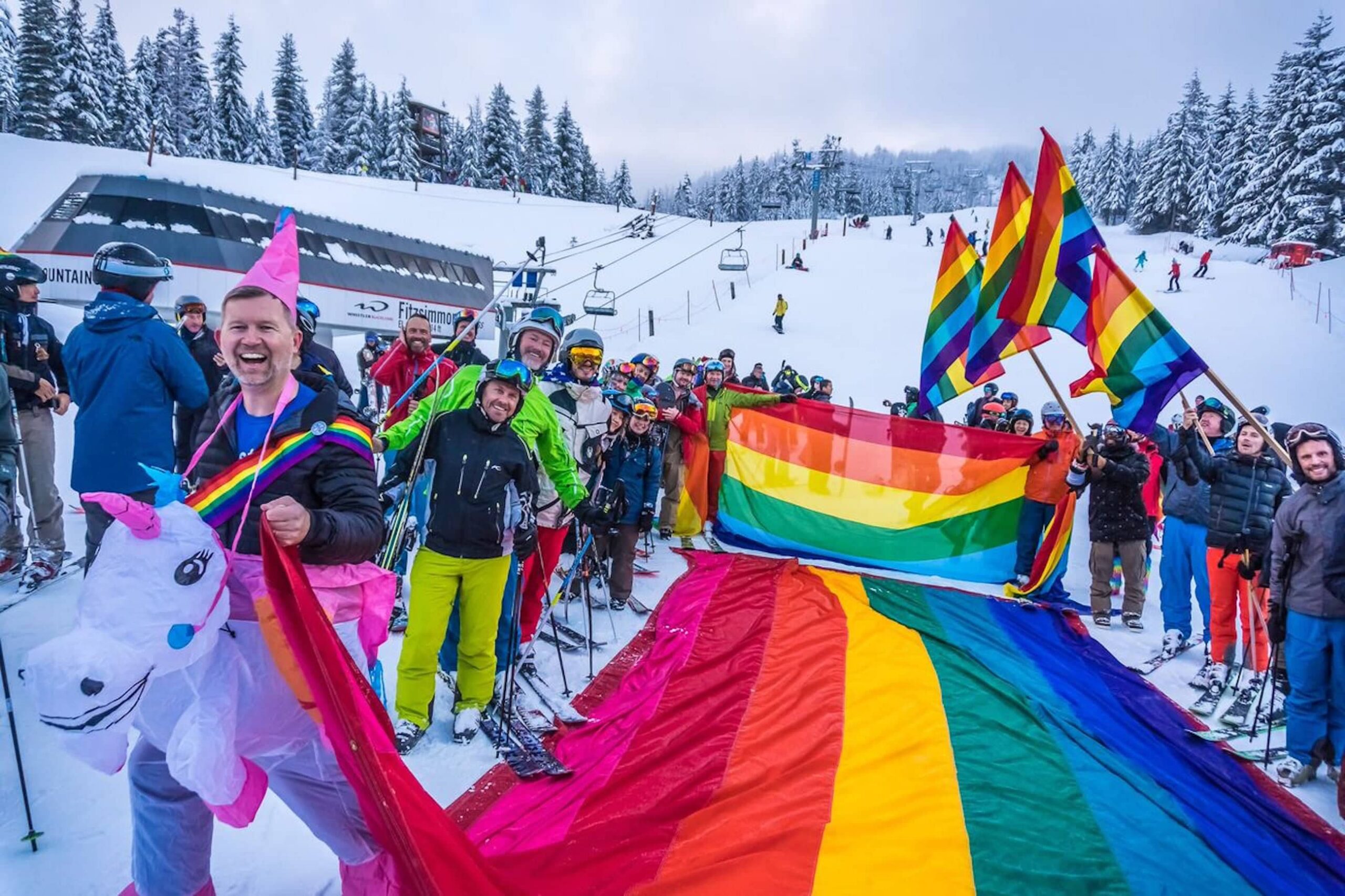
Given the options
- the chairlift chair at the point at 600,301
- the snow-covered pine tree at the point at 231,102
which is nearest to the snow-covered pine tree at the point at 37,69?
the snow-covered pine tree at the point at 231,102

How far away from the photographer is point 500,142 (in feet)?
172

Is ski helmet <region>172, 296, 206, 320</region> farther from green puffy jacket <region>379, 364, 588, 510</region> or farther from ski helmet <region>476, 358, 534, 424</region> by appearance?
ski helmet <region>476, 358, 534, 424</region>

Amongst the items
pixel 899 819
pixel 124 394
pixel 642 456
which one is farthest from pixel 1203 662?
pixel 124 394

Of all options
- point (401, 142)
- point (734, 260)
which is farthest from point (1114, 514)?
point (401, 142)

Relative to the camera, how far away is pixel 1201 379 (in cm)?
1658

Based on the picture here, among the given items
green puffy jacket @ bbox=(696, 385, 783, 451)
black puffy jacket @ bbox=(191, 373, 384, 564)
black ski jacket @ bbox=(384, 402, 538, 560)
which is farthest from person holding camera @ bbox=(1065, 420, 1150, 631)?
black puffy jacket @ bbox=(191, 373, 384, 564)

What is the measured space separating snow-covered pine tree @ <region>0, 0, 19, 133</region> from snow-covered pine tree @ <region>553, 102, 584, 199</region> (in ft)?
109

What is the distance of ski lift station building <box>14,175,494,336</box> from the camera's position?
1697 centimetres

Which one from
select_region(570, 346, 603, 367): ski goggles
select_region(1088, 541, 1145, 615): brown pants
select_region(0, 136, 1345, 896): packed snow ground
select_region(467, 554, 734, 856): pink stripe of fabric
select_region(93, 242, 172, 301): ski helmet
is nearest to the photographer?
select_region(0, 136, 1345, 896): packed snow ground

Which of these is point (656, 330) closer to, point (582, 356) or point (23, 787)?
point (582, 356)

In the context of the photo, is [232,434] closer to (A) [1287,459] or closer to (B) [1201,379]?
(A) [1287,459]

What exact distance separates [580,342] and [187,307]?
141 inches

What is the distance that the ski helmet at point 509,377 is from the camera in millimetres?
3541

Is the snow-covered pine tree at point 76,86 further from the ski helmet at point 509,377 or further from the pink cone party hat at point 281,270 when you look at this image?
the pink cone party hat at point 281,270
